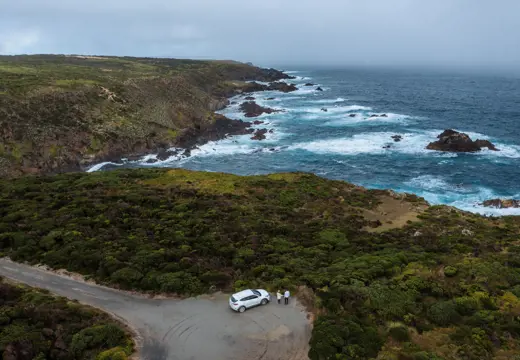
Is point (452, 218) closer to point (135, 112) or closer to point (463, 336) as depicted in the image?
point (463, 336)

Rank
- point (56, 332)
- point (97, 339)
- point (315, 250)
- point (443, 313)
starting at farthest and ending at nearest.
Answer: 1. point (315, 250)
2. point (443, 313)
3. point (56, 332)
4. point (97, 339)

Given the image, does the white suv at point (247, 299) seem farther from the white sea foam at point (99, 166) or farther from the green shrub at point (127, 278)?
the white sea foam at point (99, 166)

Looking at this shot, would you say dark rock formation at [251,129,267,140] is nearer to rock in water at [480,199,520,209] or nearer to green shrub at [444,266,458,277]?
rock in water at [480,199,520,209]

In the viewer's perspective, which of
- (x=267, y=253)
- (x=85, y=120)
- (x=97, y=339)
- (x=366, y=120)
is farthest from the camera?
(x=366, y=120)

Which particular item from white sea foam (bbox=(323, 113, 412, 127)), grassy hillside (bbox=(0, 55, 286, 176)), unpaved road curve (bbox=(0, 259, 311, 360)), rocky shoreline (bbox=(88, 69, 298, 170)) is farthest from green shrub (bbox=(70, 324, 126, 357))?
white sea foam (bbox=(323, 113, 412, 127))

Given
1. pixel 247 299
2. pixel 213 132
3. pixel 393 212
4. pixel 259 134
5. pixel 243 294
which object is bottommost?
pixel 393 212

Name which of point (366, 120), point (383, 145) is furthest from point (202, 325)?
point (366, 120)

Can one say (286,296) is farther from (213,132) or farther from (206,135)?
(213,132)
